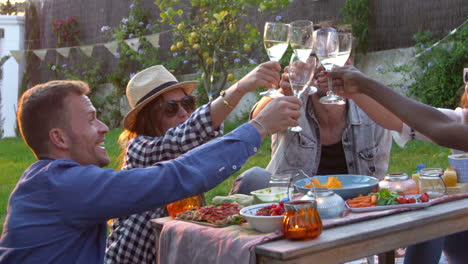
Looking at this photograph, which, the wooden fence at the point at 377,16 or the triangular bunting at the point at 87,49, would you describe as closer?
the wooden fence at the point at 377,16

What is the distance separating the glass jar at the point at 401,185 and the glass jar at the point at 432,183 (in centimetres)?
3

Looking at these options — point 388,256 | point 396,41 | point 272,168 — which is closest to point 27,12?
point 396,41

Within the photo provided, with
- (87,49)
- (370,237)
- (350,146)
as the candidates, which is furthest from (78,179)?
(87,49)

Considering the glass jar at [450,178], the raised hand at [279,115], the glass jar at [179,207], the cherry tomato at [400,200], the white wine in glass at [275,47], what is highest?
the white wine in glass at [275,47]

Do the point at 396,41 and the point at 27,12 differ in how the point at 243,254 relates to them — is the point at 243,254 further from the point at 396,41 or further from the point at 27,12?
the point at 27,12

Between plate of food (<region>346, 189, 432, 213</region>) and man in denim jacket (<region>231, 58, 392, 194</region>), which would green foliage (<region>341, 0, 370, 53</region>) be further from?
plate of food (<region>346, 189, 432, 213</region>)

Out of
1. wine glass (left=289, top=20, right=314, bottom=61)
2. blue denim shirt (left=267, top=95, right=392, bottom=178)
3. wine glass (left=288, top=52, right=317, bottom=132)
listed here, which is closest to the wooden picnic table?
wine glass (left=288, top=52, right=317, bottom=132)

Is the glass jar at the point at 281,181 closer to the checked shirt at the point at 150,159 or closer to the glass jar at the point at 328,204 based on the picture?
the glass jar at the point at 328,204

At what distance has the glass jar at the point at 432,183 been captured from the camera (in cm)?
246

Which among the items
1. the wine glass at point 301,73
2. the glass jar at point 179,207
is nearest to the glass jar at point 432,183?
the wine glass at point 301,73

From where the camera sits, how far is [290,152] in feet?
12.1

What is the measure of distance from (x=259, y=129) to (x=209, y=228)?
1.36ft

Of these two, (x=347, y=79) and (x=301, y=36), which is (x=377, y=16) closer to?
(x=347, y=79)

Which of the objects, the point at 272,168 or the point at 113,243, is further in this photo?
the point at 272,168
